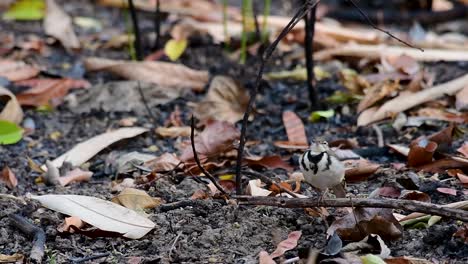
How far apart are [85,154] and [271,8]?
3.38 meters

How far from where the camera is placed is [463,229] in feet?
8.16

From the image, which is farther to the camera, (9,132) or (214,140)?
(9,132)

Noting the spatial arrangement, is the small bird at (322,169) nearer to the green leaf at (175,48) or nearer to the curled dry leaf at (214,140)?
the curled dry leaf at (214,140)

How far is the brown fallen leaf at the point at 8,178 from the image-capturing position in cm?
333

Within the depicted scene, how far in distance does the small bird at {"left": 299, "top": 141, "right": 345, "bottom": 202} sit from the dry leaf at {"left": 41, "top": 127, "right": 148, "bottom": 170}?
1.31 m

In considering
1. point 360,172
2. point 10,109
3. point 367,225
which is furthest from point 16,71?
point 367,225

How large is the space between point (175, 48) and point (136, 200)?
2.24 metres

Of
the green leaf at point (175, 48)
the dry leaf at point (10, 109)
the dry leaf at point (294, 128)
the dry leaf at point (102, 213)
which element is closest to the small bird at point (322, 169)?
the dry leaf at point (102, 213)

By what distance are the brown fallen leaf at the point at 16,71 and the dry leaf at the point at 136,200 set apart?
1.93 metres

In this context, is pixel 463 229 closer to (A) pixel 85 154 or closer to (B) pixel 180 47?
(A) pixel 85 154

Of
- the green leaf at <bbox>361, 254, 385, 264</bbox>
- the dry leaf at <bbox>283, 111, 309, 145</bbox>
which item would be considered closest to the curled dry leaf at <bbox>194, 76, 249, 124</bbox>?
the dry leaf at <bbox>283, 111, 309, 145</bbox>

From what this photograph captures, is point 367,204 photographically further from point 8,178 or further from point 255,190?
point 8,178

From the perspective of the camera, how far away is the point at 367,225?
2.51 meters

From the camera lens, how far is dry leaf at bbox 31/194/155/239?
2699 millimetres
